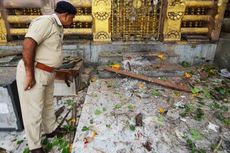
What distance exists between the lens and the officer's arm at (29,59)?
2.84 meters

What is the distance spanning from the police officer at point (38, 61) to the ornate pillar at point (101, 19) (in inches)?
101

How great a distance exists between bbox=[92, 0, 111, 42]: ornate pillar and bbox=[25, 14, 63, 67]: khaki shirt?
260 centimetres

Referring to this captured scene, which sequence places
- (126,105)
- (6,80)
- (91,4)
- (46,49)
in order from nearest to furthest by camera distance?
(46,49)
(6,80)
(126,105)
(91,4)

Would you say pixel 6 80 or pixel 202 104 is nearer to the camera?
pixel 6 80

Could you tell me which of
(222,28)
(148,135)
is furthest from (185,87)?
(222,28)

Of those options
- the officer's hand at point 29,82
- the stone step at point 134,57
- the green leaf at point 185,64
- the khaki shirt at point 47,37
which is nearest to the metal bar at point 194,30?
the stone step at point 134,57

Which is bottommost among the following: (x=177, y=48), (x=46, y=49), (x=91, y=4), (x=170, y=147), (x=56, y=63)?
(x=170, y=147)

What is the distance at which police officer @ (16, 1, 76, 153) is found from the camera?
289 centimetres

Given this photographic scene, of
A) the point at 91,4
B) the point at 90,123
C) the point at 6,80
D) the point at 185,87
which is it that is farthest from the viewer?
the point at 91,4

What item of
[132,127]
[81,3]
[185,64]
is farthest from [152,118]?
[81,3]

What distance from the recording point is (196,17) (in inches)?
230

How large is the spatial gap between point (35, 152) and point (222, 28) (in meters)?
5.65

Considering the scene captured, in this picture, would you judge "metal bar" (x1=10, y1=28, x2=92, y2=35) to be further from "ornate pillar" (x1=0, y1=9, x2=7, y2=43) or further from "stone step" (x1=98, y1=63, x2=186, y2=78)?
"stone step" (x1=98, y1=63, x2=186, y2=78)

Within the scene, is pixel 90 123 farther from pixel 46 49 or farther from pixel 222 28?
pixel 222 28
